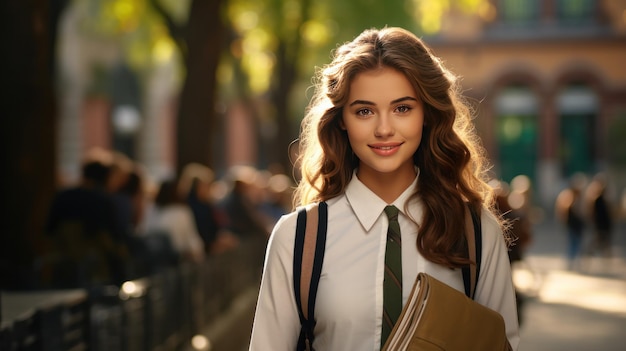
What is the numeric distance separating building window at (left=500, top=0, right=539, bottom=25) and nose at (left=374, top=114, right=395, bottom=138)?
167 feet

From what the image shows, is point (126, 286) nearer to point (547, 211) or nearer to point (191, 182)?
point (191, 182)

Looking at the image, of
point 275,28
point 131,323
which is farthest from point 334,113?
point 275,28

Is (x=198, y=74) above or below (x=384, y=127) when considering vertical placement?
below

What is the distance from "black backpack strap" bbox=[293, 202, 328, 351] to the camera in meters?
3.18

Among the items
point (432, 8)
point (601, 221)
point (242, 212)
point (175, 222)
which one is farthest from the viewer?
point (432, 8)

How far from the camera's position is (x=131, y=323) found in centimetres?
773

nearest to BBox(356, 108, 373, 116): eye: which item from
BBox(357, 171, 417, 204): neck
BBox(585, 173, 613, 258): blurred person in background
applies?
BBox(357, 171, 417, 204): neck

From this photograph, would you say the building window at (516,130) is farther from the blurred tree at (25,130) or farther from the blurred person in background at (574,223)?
the blurred tree at (25,130)

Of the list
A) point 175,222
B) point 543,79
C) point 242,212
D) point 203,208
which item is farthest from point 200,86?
point 543,79

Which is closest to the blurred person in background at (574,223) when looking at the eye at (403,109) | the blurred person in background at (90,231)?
the blurred person in background at (90,231)

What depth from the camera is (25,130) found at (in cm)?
892

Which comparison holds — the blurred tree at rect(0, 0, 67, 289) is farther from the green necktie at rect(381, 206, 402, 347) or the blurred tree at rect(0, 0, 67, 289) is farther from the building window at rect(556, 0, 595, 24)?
the building window at rect(556, 0, 595, 24)

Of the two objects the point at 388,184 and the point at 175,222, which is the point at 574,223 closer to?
the point at 175,222

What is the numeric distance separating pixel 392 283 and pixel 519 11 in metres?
51.1
